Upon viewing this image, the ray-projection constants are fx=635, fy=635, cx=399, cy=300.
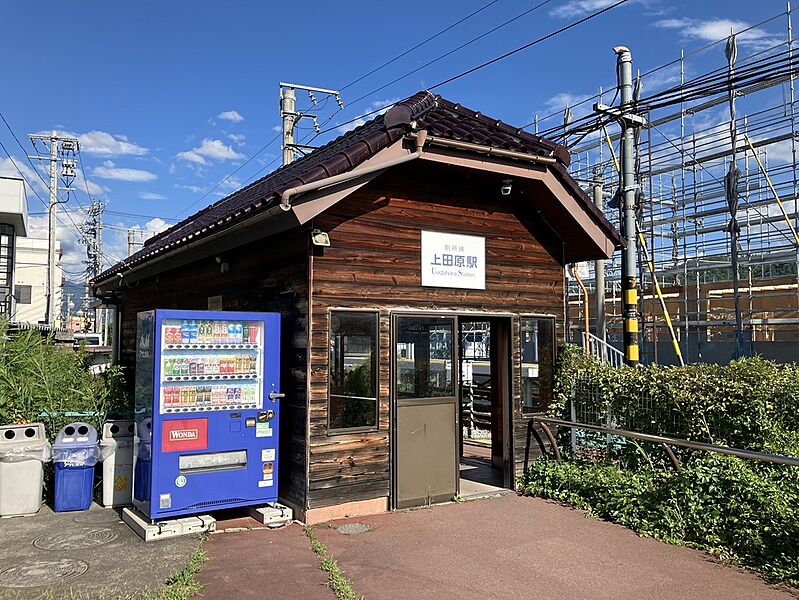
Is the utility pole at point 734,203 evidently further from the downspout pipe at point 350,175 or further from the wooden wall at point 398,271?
the downspout pipe at point 350,175

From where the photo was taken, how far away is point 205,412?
6.17m

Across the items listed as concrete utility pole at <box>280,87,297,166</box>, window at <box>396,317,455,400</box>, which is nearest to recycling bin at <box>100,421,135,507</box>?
window at <box>396,317,455,400</box>

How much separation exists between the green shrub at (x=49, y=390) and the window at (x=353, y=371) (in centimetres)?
316

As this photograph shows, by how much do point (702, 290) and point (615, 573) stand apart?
60.0ft

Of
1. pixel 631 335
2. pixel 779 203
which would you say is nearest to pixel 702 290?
pixel 779 203

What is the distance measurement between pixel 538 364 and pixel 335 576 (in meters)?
4.37

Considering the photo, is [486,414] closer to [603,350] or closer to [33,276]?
[603,350]

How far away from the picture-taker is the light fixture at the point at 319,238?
21.0 ft

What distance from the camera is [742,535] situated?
5.57 m

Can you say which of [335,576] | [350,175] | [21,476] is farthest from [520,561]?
[21,476]

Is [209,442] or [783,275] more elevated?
[783,275]

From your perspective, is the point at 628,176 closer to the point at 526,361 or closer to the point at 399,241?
the point at 526,361

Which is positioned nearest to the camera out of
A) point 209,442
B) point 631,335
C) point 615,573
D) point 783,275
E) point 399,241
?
point 615,573

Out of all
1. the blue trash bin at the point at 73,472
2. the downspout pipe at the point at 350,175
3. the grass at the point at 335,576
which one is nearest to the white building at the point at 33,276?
the blue trash bin at the point at 73,472
